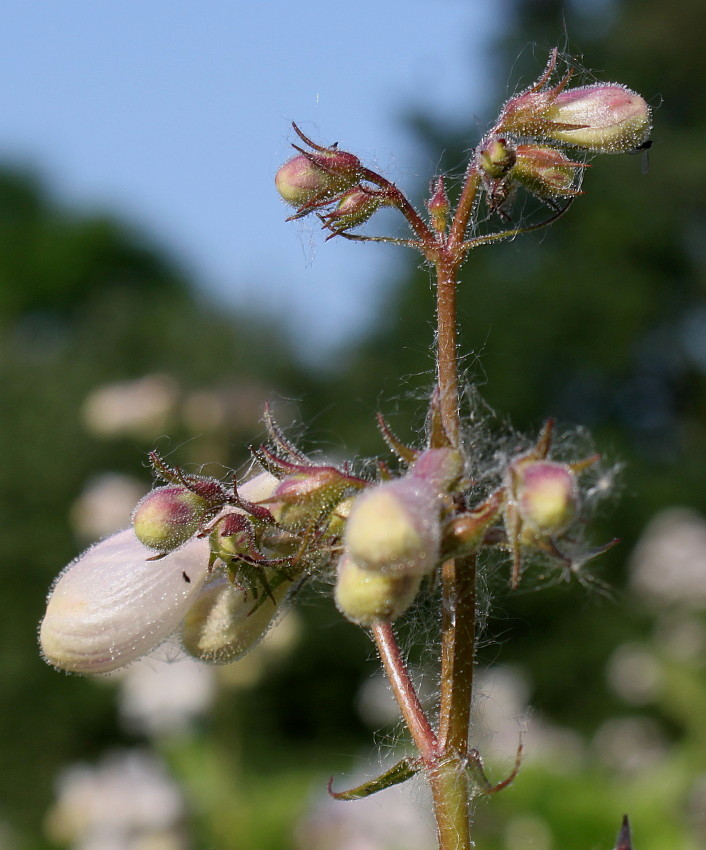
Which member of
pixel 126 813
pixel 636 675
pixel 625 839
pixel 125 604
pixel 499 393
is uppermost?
pixel 125 604

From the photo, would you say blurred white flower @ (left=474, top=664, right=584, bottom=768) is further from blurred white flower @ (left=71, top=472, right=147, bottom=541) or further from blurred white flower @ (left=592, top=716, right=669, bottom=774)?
blurred white flower @ (left=71, top=472, right=147, bottom=541)

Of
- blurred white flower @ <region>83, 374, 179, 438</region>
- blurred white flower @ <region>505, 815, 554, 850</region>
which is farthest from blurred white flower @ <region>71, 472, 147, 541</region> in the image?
blurred white flower @ <region>505, 815, 554, 850</region>

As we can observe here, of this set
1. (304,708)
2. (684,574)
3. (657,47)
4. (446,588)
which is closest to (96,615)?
(446,588)

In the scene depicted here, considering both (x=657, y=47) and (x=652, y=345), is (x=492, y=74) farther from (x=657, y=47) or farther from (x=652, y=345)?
(x=652, y=345)

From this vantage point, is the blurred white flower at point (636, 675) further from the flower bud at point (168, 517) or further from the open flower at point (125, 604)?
the flower bud at point (168, 517)

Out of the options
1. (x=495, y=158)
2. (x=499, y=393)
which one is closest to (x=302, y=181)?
(x=495, y=158)

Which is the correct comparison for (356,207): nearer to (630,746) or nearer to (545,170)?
(545,170)
